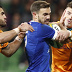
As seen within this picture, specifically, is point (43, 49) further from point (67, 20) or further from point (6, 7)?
point (6, 7)

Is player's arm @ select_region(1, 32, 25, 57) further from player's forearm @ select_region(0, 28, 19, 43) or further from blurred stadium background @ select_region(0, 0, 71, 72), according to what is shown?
blurred stadium background @ select_region(0, 0, 71, 72)

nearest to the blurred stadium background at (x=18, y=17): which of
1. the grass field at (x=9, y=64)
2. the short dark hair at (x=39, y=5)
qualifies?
the grass field at (x=9, y=64)

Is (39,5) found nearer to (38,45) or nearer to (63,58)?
(38,45)

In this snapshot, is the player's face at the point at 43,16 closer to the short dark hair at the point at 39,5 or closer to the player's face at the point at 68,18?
the short dark hair at the point at 39,5

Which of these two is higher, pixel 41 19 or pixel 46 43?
pixel 41 19

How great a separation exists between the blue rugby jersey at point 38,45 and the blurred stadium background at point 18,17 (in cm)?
392

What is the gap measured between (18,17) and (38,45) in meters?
5.14

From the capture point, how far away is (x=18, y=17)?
8828mm

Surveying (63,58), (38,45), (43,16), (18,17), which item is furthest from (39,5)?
(18,17)

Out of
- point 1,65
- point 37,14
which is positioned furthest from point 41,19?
point 1,65

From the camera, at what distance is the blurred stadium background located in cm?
775

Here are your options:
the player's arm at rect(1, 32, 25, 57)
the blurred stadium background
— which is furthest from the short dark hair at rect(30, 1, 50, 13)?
the blurred stadium background

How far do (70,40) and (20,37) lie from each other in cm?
88

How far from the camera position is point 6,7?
29.6ft
